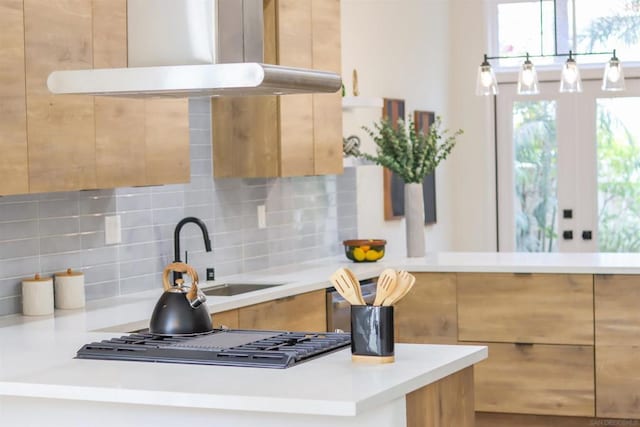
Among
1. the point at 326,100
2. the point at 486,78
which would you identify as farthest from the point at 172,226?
the point at 486,78

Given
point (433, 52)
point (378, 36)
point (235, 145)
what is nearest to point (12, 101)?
point (235, 145)

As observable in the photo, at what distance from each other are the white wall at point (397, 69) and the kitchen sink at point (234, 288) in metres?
1.86

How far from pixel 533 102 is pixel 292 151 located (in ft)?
11.9

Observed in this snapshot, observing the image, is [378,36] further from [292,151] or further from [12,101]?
[12,101]

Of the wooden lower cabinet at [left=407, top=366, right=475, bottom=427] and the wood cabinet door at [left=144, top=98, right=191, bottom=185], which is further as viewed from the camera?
the wood cabinet door at [left=144, top=98, right=191, bottom=185]

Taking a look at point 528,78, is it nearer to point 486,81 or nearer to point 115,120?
point 486,81

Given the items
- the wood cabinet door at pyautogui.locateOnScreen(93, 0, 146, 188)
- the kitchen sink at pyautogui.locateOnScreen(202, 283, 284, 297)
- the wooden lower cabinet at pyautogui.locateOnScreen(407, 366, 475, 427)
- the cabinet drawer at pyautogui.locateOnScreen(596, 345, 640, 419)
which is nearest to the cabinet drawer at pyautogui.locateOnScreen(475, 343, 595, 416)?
the cabinet drawer at pyautogui.locateOnScreen(596, 345, 640, 419)

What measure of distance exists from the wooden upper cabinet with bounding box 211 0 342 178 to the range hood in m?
1.91

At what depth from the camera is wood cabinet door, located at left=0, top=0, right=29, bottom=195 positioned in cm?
357

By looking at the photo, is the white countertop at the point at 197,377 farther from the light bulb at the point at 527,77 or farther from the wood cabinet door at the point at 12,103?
the light bulb at the point at 527,77

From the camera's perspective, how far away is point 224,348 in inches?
117

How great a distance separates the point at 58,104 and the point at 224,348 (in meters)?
1.30

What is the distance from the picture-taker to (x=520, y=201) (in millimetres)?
8617

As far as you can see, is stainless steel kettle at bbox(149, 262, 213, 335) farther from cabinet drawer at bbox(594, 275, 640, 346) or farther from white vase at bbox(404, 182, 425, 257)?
white vase at bbox(404, 182, 425, 257)
